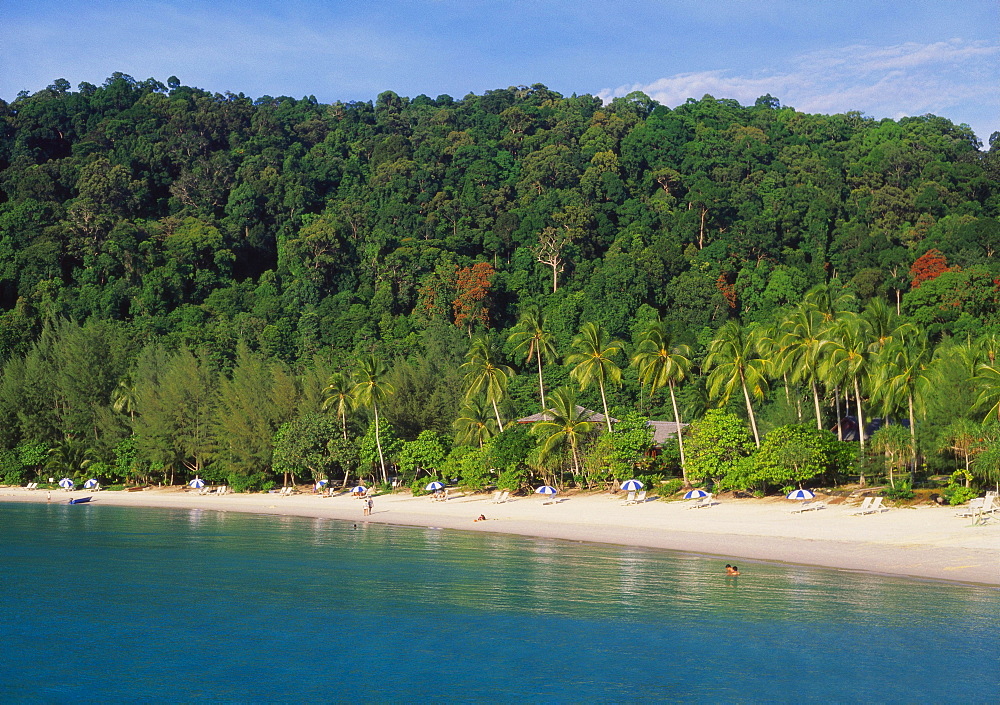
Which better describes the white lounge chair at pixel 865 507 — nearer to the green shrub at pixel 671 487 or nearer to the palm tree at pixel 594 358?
the green shrub at pixel 671 487

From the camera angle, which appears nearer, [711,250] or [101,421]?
[101,421]

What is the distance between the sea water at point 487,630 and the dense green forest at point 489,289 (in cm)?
1357

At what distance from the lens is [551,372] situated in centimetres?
7656

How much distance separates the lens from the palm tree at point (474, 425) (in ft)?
185

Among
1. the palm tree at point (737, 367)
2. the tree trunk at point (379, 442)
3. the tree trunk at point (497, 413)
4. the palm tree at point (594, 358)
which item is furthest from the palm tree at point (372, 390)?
the palm tree at point (737, 367)

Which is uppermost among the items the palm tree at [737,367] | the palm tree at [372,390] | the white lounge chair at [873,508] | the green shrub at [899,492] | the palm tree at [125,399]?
the palm tree at [737,367]

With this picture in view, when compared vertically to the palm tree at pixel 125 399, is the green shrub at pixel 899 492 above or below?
below

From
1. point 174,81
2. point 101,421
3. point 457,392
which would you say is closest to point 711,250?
point 457,392

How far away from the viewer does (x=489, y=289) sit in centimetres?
9188

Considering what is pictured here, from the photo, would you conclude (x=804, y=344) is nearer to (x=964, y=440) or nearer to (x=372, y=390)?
(x=964, y=440)

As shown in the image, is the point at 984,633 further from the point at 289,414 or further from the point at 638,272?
the point at 638,272

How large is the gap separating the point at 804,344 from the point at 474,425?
20.2 meters

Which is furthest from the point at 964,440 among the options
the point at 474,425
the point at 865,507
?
the point at 474,425

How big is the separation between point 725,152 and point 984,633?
106529 millimetres
